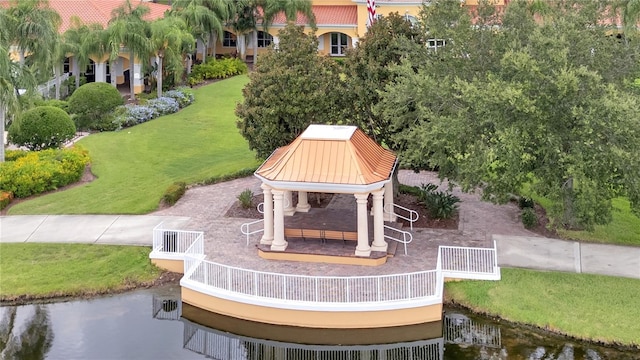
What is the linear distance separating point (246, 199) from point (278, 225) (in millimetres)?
4570

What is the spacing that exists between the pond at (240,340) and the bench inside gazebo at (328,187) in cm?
296

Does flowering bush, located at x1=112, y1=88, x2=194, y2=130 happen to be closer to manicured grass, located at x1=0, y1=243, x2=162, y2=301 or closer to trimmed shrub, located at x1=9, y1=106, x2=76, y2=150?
trimmed shrub, located at x1=9, y1=106, x2=76, y2=150

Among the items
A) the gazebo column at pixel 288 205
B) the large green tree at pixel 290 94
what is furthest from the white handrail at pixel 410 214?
the large green tree at pixel 290 94

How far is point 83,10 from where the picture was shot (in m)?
46.2

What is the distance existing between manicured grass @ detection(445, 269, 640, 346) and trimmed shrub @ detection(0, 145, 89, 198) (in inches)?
623

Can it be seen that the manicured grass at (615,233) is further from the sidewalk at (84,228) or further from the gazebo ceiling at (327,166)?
the sidewalk at (84,228)

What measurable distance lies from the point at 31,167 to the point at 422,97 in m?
15.2

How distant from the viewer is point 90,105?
36250mm

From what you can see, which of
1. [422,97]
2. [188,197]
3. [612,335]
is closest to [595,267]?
[612,335]

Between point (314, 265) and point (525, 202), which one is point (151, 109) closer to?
point (314, 265)

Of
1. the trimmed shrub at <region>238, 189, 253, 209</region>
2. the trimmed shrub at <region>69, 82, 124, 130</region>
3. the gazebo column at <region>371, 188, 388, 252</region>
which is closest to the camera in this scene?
the gazebo column at <region>371, 188, 388, 252</region>

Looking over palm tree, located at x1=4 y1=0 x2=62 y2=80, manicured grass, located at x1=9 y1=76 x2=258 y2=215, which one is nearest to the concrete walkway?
manicured grass, located at x1=9 y1=76 x2=258 y2=215

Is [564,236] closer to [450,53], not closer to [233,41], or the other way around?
[450,53]

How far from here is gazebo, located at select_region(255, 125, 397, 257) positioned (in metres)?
19.9
